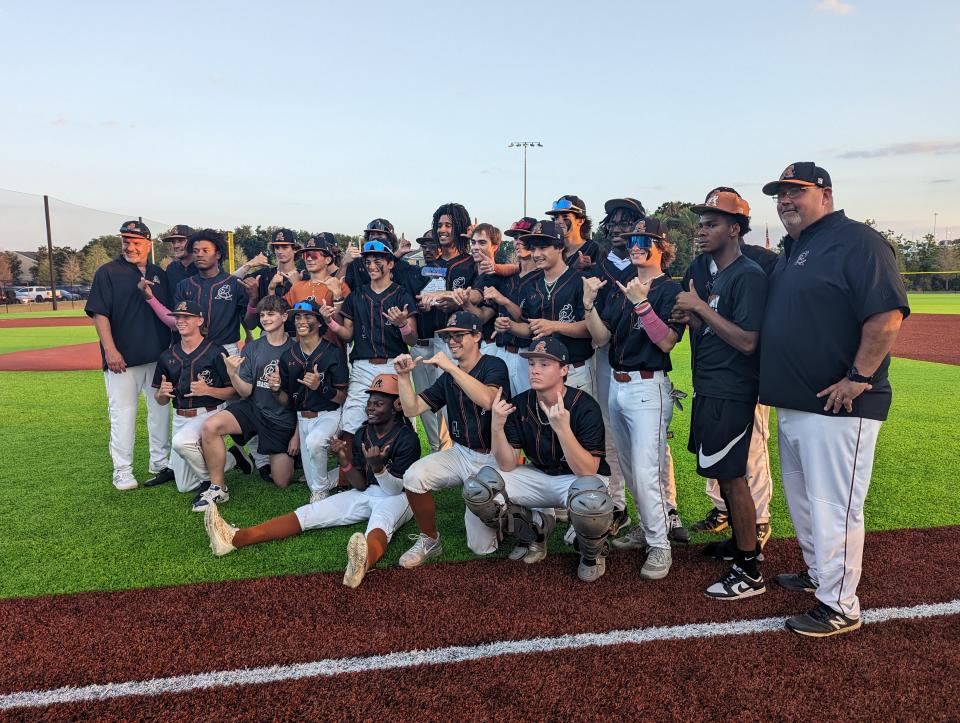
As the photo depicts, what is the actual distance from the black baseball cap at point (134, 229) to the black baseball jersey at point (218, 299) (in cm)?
60

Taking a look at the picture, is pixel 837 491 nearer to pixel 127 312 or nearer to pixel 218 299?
pixel 218 299

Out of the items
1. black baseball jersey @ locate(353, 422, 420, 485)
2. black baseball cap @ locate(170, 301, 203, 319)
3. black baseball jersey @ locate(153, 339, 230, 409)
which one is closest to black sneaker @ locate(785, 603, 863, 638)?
black baseball jersey @ locate(353, 422, 420, 485)

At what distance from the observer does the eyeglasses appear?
3746 millimetres

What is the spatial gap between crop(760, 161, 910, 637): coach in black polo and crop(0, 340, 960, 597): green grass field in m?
1.59

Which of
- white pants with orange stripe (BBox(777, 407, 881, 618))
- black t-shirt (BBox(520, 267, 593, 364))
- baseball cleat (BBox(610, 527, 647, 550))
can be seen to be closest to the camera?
white pants with orange stripe (BBox(777, 407, 881, 618))

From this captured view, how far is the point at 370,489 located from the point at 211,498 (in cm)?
155

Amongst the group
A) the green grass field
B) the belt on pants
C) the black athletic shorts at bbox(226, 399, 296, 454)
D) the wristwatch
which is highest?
the wristwatch

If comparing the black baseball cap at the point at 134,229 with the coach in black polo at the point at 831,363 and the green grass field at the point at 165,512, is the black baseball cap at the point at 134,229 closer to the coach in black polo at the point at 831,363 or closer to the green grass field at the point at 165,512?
the green grass field at the point at 165,512

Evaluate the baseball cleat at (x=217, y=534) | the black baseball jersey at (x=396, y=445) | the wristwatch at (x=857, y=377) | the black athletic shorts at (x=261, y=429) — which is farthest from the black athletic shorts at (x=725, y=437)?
the black athletic shorts at (x=261, y=429)

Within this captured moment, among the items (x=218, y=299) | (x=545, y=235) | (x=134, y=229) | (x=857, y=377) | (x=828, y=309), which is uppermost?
(x=134, y=229)

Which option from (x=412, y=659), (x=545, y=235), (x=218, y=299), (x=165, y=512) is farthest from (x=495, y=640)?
(x=218, y=299)

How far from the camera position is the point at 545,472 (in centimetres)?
479

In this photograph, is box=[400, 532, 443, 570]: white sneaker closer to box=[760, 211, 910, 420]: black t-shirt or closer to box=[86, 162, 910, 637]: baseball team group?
box=[86, 162, 910, 637]: baseball team group

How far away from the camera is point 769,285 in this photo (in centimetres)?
404
